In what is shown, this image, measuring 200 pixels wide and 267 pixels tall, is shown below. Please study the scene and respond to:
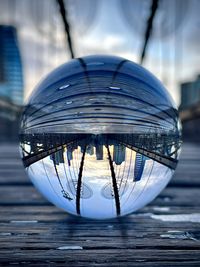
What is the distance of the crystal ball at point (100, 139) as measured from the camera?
5.17 ft

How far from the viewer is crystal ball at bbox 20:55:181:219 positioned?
158 cm

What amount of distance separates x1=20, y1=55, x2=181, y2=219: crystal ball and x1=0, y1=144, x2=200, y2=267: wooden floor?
4.8 inches

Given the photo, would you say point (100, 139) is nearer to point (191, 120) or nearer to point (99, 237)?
point (99, 237)

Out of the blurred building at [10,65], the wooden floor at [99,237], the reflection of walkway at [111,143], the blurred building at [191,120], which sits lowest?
the wooden floor at [99,237]

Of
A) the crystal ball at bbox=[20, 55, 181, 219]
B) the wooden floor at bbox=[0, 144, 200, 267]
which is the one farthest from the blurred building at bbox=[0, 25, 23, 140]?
the crystal ball at bbox=[20, 55, 181, 219]

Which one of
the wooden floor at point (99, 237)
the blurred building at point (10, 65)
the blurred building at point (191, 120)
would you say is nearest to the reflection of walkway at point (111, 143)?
the wooden floor at point (99, 237)

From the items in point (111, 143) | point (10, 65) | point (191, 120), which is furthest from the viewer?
point (10, 65)

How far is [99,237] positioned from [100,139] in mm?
425

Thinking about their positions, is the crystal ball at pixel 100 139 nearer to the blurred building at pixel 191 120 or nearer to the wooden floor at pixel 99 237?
the wooden floor at pixel 99 237

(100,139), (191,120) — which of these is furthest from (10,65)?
(100,139)

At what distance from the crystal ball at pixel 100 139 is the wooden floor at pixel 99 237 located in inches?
4.8

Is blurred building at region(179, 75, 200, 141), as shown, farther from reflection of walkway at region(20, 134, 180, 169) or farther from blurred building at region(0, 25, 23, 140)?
blurred building at region(0, 25, 23, 140)

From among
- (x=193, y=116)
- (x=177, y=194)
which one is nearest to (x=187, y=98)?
(x=193, y=116)

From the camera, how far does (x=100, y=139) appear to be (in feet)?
5.12
